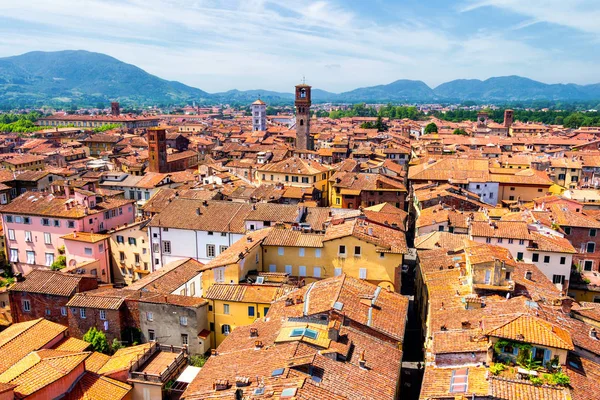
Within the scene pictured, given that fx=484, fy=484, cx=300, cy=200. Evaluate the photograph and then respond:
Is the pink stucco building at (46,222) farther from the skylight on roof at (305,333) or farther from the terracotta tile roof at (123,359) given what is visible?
the skylight on roof at (305,333)

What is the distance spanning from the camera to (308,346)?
24.1 metres

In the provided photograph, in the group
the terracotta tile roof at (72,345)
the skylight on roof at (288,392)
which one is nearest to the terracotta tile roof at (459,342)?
the skylight on roof at (288,392)

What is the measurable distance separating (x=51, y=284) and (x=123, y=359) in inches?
514

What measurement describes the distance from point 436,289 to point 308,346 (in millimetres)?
12712

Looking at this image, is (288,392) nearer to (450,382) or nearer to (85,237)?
(450,382)

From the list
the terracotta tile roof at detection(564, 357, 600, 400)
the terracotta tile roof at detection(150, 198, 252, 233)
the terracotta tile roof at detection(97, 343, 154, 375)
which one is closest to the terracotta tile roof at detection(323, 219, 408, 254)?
the terracotta tile roof at detection(150, 198, 252, 233)

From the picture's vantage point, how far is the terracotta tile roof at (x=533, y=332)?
21812mm

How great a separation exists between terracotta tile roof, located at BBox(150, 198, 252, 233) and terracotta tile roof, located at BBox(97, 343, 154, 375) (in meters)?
17.2

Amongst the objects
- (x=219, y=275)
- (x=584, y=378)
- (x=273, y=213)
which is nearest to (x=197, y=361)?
(x=219, y=275)

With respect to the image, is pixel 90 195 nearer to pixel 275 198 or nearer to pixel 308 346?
pixel 275 198

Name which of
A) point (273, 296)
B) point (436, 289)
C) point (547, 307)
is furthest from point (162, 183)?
point (547, 307)

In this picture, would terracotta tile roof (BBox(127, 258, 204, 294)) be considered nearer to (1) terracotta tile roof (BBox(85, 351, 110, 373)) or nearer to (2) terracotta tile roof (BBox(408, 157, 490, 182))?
(1) terracotta tile roof (BBox(85, 351, 110, 373))

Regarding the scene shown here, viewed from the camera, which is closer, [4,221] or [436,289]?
[436,289]

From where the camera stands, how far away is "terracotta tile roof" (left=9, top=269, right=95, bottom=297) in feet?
125
